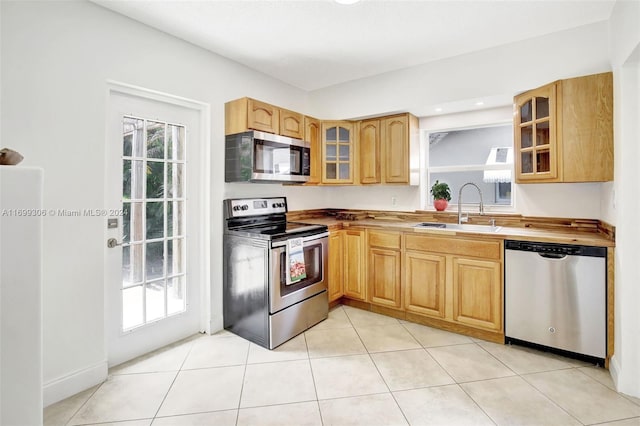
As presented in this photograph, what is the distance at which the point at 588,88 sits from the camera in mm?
2350

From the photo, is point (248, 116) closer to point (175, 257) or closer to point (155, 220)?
point (155, 220)

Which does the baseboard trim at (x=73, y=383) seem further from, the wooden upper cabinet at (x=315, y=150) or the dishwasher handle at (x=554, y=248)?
the dishwasher handle at (x=554, y=248)

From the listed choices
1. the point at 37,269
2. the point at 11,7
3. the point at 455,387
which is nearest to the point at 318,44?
the point at 11,7

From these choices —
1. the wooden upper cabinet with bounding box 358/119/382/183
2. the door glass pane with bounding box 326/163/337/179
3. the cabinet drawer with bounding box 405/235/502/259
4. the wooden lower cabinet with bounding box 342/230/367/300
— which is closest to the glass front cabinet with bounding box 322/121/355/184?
the door glass pane with bounding box 326/163/337/179

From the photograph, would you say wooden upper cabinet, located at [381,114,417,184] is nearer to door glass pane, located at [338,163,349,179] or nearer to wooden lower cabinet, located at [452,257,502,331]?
door glass pane, located at [338,163,349,179]

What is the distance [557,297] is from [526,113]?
5.02 ft

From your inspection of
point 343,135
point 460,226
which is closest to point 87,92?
point 343,135

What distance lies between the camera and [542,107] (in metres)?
2.60

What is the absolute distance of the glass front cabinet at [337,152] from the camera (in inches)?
149

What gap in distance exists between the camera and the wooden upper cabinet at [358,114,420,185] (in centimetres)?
350

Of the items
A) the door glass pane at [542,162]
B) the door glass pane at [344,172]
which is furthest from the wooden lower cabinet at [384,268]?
the door glass pane at [542,162]

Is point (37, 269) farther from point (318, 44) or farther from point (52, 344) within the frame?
point (318, 44)

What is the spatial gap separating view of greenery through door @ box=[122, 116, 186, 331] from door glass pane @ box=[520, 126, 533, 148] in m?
2.97

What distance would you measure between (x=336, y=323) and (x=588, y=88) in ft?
9.25
